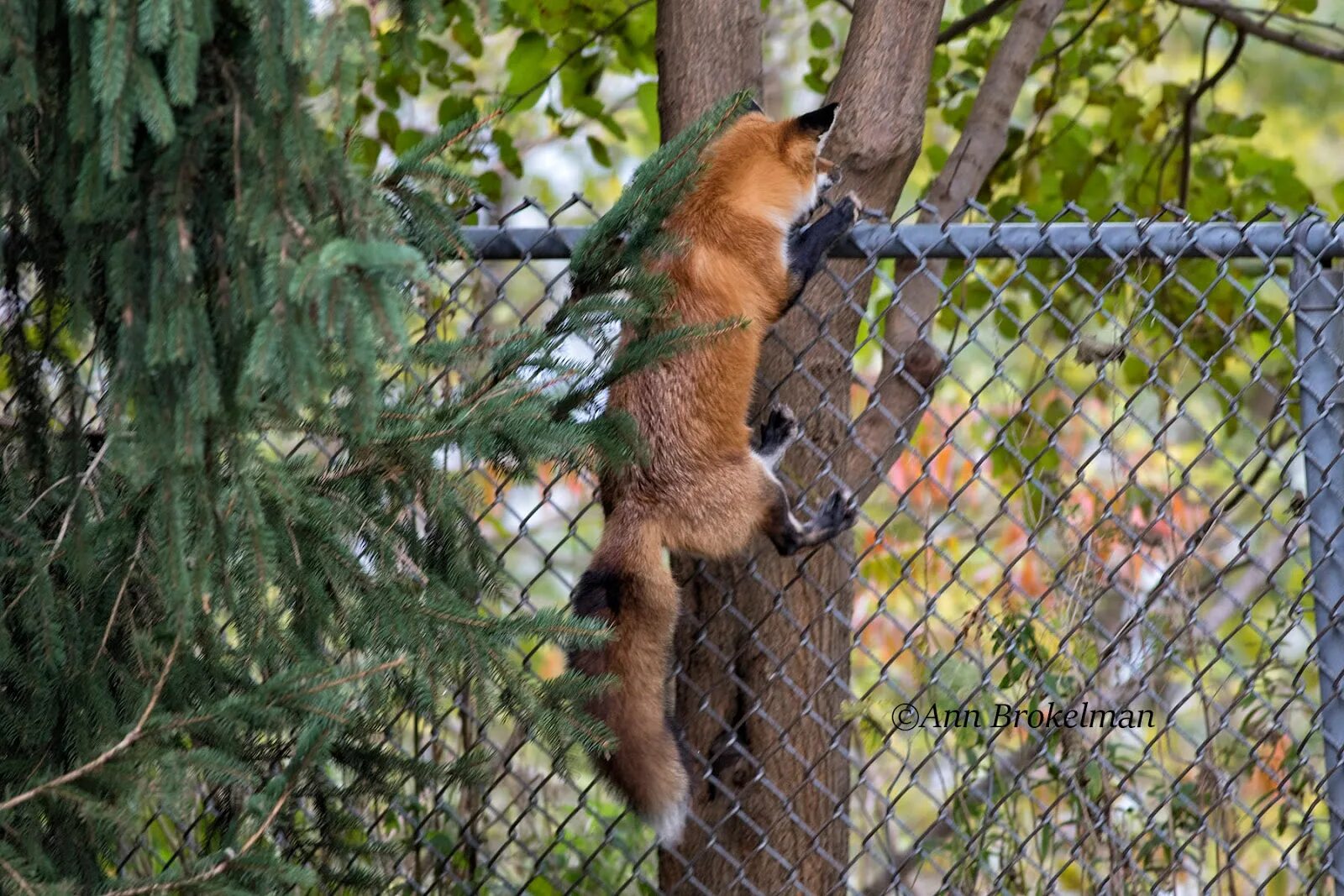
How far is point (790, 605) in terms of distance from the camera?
122 inches

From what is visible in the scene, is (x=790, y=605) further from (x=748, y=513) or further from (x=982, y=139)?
(x=982, y=139)

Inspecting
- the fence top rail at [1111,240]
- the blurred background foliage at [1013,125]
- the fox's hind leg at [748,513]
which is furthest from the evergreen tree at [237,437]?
the blurred background foliage at [1013,125]

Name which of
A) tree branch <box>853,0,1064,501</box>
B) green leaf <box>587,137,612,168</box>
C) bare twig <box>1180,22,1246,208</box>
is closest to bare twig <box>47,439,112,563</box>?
tree branch <box>853,0,1064,501</box>

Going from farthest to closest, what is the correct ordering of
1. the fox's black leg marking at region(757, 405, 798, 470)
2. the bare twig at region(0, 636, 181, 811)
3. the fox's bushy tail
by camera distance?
the fox's black leg marking at region(757, 405, 798, 470) → the fox's bushy tail → the bare twig at region(0, 636, 181, 811)

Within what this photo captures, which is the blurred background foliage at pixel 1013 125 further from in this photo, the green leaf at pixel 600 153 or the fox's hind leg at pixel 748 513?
the fox's hind leg at pixel 748 513

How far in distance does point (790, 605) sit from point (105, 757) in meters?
1.66

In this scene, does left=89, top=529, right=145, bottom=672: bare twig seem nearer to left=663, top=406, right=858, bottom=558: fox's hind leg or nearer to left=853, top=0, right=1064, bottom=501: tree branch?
left=663, top=406, right=858, bottom=558: fox's hind leg

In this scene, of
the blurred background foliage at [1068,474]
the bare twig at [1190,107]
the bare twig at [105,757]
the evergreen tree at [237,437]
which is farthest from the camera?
the bare twig at [1190,107]

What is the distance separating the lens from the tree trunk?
297 cm

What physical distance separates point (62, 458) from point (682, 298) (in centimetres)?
136

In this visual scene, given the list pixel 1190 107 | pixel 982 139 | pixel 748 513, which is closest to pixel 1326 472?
pixel 748 513

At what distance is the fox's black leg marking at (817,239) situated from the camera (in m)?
2.88

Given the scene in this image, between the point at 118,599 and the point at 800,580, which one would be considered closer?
the point at 118,599

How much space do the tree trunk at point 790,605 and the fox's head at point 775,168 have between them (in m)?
0.09
